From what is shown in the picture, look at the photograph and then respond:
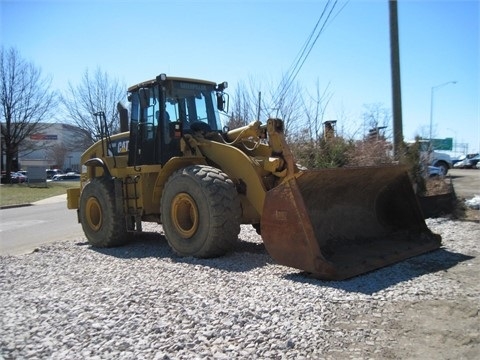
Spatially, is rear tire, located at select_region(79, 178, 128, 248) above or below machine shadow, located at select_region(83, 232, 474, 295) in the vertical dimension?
above

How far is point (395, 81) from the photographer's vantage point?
40.0ft

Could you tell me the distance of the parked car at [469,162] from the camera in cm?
4244

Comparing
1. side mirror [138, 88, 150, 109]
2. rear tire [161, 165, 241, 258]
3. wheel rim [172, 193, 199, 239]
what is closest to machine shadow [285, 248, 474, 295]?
rear tire [161, 165, 241, 258]

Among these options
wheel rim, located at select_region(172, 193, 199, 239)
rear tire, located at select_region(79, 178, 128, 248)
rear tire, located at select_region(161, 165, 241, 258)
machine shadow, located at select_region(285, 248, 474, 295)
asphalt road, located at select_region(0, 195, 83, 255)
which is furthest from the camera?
asphalt road, located at select_region(0, 195, 83, 255)

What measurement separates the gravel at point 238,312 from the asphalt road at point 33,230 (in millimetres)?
4234

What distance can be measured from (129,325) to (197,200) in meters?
2.98

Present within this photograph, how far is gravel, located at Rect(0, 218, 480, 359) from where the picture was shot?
11.9 feet

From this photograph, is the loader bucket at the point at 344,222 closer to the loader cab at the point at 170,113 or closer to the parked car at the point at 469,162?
the loader cab at the point at 170,113

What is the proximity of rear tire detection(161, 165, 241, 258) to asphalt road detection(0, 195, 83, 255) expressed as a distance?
4081 millimetres

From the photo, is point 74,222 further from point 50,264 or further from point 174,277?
point 174,277

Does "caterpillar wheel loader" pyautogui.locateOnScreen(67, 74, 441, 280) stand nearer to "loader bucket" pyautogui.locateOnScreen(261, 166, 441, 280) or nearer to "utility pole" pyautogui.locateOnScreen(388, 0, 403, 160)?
"loader bucket" pyautogui.locateOnScreen(261, 166, 441, 280)

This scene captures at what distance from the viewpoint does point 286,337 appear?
3.80 m

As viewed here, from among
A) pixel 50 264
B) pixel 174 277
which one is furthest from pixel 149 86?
pixel 174 277

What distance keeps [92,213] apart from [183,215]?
9.97ft
